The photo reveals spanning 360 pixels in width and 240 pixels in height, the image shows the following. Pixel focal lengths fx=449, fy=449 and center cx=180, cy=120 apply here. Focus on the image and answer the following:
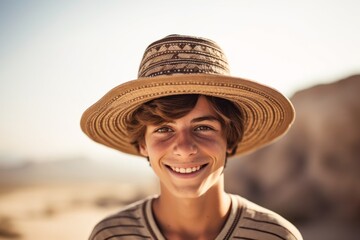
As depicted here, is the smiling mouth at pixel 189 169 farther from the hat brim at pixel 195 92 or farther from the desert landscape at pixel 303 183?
the desert landscape at pixel 303 183

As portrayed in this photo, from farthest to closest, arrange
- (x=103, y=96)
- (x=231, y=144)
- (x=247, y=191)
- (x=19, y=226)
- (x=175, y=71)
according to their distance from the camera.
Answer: (x=247, y=191) < (x=19, y=226) < (x=231, y=144) < (x=103, y=96) < (x=175, y=71)

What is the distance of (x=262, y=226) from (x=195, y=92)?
886 mm

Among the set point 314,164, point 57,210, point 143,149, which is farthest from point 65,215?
point 143,149

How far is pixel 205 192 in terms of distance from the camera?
264 centimetres

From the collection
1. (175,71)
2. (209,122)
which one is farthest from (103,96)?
(209,122)

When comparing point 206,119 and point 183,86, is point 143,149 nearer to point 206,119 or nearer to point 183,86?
point 206,119

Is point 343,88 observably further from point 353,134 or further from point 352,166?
point 352,166

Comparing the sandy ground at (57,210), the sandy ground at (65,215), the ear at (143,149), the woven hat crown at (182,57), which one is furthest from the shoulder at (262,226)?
the sandy ground at (57,210)

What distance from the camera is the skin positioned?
2.42m

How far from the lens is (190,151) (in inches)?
93.1

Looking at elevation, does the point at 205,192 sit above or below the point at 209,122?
below

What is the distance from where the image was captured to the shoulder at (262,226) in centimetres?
256

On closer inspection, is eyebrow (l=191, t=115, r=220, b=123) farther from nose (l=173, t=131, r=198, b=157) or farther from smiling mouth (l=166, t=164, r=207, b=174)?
smiling mouth (l=166, t=164, r=207, b=174)

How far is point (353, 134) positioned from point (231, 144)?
8858 millimetres
